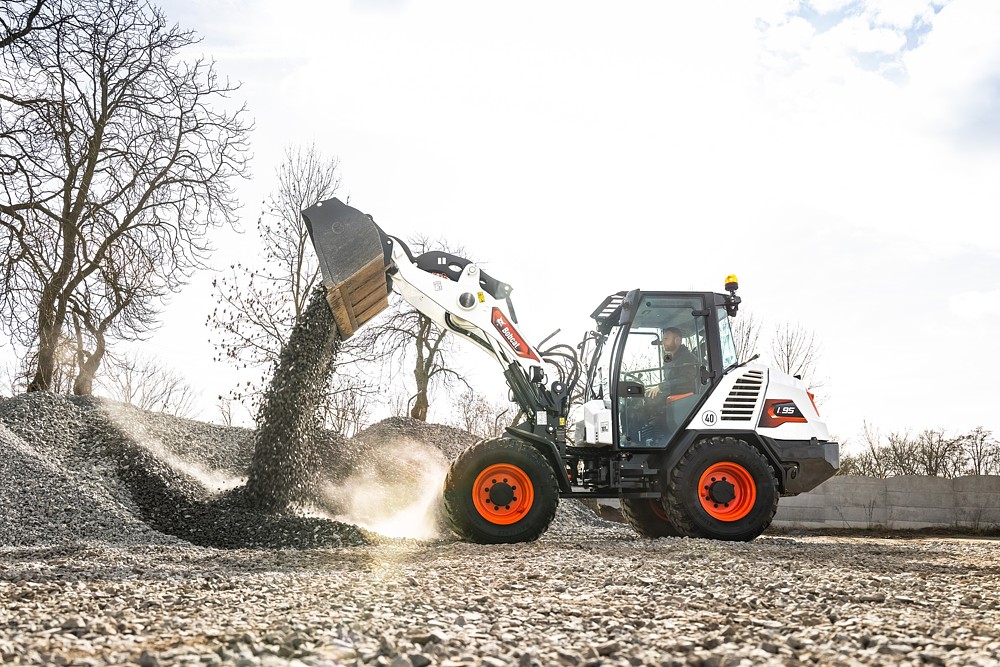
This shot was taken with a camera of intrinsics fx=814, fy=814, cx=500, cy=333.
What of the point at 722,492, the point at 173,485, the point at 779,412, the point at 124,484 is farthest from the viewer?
the point at 124,484

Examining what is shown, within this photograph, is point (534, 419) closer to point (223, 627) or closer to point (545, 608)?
point (545, 608)

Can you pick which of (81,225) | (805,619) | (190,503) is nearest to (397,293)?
(190,503)

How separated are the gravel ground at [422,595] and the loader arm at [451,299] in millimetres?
1536

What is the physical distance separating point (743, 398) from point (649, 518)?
1881 millimetres

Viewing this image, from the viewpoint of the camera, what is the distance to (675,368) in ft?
26.6

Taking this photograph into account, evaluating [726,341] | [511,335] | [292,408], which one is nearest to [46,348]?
[292,408]

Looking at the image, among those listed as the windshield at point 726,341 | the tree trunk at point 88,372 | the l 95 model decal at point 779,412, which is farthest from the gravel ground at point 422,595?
the tree trunk at point 88,372

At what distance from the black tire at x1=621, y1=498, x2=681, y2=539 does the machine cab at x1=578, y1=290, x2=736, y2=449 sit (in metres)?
1.35

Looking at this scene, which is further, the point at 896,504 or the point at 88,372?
the point at 896,504

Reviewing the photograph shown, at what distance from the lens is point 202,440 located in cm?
1286

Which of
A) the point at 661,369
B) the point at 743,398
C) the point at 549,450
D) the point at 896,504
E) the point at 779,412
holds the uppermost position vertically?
the point at 661,369

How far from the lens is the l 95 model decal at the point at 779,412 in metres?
8.11

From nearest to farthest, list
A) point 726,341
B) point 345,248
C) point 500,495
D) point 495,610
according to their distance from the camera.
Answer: point 495,610, point 500,495, point 345,248, point 726,341

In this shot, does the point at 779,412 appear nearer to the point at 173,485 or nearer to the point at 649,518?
the point at 649,518
